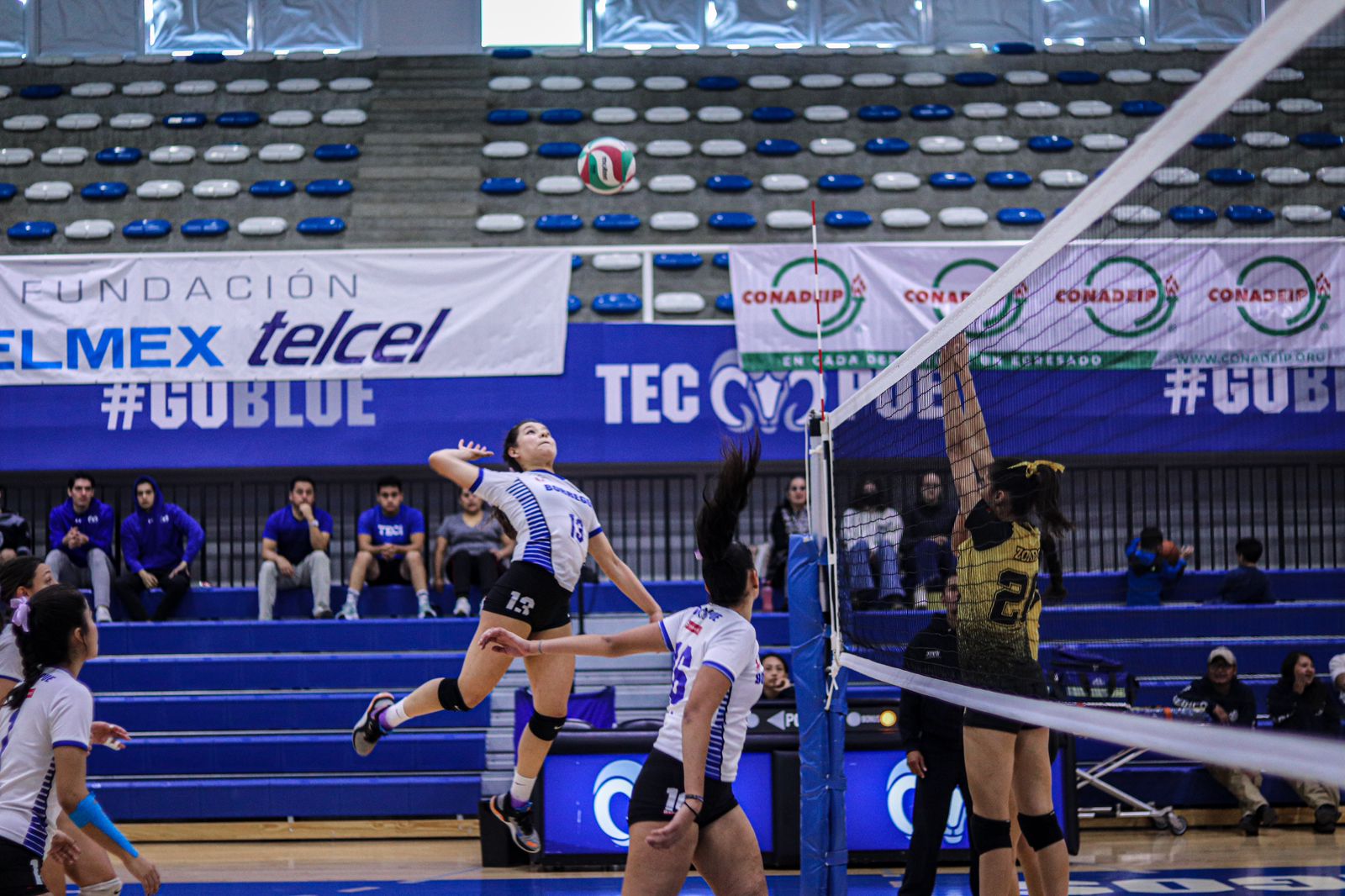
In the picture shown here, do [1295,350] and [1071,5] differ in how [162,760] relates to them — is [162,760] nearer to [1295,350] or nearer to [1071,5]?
[1295,350]

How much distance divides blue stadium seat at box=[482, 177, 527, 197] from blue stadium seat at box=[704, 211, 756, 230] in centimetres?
253

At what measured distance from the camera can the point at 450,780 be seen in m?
10.8

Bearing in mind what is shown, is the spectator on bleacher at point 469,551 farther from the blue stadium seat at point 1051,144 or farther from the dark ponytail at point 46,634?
the blue stadium seat at point 1051,144

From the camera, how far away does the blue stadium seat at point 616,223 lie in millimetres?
15906

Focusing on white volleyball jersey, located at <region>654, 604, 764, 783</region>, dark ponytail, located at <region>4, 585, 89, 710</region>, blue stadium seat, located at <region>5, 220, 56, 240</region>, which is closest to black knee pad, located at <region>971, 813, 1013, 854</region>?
white volleyball jersey, located at <region>654, 604, 764, 783</region>

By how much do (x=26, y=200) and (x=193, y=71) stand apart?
10.1ft

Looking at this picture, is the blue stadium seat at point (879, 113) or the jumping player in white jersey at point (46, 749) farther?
the blue stadium seat at point (879, 113)

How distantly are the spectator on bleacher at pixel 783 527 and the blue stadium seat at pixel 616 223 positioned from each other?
16.2 feet

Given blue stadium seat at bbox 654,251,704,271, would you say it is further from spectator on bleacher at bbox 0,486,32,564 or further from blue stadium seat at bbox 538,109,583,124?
spectator on bleacher at bbox 0,486,32,564

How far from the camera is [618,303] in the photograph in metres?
14.5

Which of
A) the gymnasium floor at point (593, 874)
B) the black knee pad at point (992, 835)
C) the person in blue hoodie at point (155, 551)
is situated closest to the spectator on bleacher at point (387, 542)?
the person in blue hoodie at point (155, 551)

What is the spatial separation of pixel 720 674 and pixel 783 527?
7.83 m

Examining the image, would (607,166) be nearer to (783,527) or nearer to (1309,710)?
(783,527)

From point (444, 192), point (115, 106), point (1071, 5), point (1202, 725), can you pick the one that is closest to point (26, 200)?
point (115, 106)
